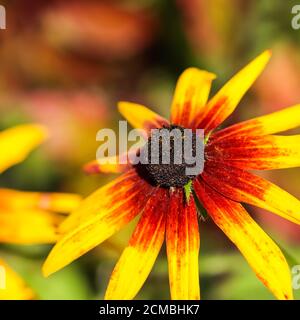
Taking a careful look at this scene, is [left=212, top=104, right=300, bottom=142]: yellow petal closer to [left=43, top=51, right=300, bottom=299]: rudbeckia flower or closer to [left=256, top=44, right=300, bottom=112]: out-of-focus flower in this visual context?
[left=43, top=51, right=300, bottom=299]: rudbeckia flower

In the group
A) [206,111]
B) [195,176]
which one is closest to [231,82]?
[206,111]

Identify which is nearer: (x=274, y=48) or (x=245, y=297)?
(x=245, y=297)

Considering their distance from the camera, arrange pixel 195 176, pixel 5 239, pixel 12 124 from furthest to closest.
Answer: pixel 12 124 → pixel 5 239 → pixel 195 176

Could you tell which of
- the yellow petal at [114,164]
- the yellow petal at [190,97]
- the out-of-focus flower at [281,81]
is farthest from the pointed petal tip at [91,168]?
the out-of-focus flower at [281,81]

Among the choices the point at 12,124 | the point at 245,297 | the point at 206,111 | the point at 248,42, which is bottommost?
the point at 245,297

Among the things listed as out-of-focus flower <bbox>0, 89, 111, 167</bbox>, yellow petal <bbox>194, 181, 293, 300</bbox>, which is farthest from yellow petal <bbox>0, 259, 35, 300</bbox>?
yellow petal <bbox>194, 181, 293, 300</bbox>

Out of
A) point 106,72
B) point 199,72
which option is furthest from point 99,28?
point 199,72

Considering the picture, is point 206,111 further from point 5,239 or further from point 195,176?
point 5,239
